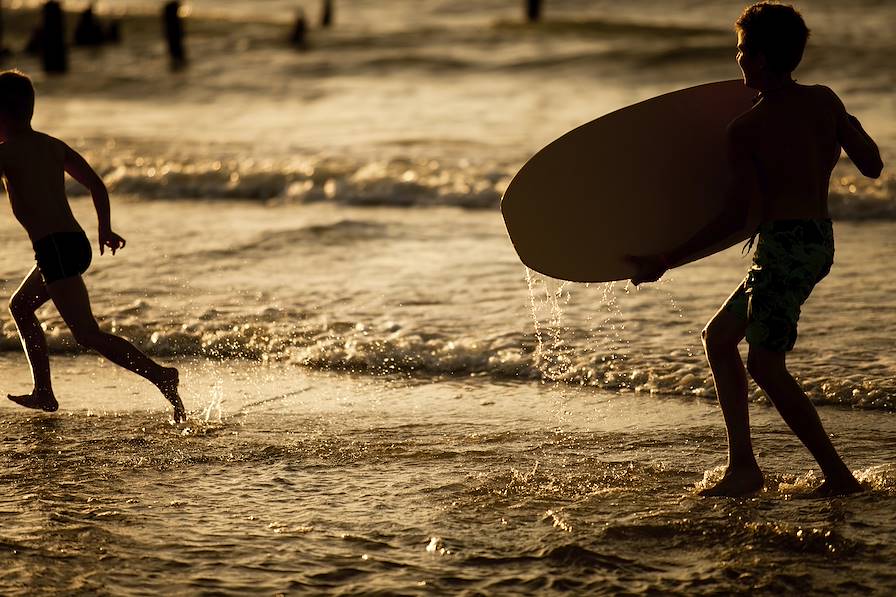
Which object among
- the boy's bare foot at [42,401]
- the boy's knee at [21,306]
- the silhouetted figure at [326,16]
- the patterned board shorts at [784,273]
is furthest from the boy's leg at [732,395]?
the silhouetted figure at [326,16]

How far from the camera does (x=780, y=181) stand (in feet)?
12.5

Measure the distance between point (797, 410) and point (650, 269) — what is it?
0.62 m

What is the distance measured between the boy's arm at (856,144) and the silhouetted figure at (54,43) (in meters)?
28.9

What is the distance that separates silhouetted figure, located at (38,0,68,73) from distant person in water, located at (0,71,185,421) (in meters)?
27.0

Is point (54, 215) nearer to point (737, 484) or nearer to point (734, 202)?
point (734, 202)

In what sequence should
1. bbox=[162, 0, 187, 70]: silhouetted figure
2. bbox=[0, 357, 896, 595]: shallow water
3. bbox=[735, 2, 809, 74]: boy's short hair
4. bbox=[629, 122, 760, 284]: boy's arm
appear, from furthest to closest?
bbox=[162, 0, 187, 70]: silhouetted figure, bbox=[629, 122, 760, 284]: boy's arm, bbox=[735, 2, 809, 74]: boy's short hair, bbox=[0, 357, 896, 595]: shallow water

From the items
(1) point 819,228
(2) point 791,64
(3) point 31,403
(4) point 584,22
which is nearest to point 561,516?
(1) point 819,228

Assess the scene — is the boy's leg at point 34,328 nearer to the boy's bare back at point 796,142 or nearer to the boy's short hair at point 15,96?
the boy's short hair at point 15,96

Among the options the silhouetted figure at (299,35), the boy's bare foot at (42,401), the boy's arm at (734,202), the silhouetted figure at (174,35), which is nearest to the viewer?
the boy's arm at (734,202)

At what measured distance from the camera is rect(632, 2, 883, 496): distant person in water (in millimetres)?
3766

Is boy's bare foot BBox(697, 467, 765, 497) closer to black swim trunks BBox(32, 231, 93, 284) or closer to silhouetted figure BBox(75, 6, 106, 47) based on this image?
black swim trunks BBox(32, 231, 93, 284)

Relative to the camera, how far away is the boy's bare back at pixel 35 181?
4.88 meters

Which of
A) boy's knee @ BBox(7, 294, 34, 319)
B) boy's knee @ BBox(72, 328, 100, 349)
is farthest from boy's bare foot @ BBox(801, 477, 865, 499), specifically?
boy's knee @ BBox(7, 294, 34, 319)

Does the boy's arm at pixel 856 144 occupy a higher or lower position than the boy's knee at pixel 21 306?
higher
